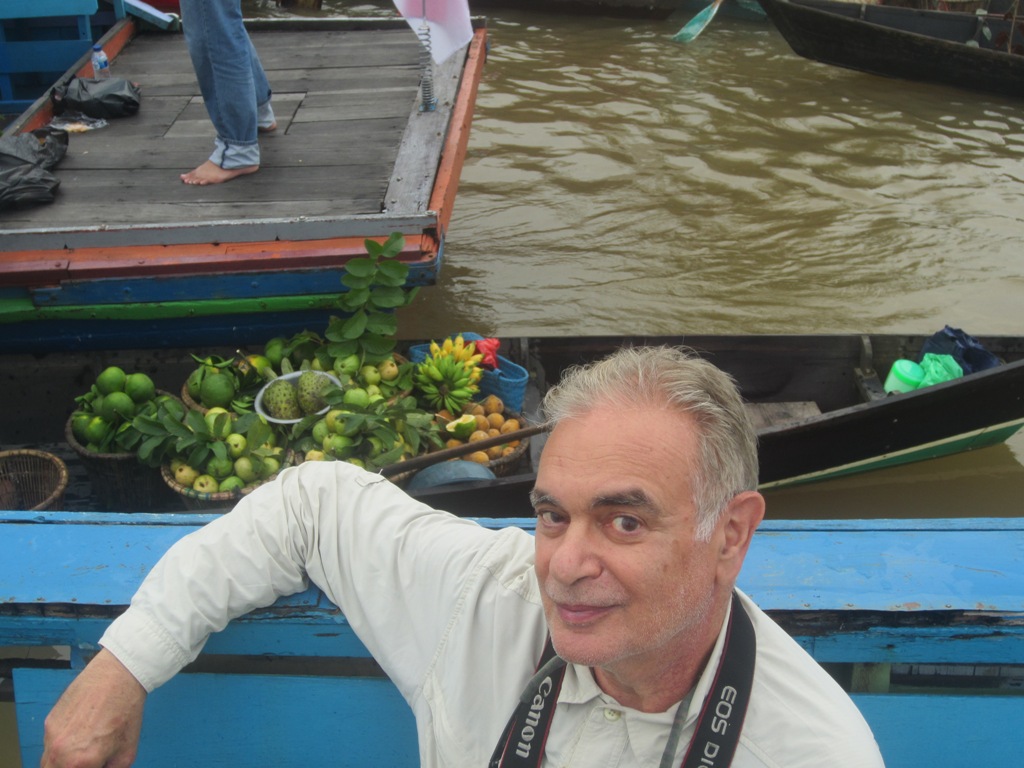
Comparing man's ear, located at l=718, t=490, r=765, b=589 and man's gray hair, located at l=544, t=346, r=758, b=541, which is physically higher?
man's gray hair, located at l=544, t=346, r=758, b=541

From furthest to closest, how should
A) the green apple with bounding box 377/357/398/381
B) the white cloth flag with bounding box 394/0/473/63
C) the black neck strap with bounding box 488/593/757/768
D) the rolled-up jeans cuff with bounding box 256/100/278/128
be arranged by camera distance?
1. the rolled-up jeans cuff with bounding box 256/100/278/128
2. the white cloth flag with bounding box 394/0/473/63
3. the green apple with bounding box 377/357/398/381
4. the black neck strap with bounding box 488/593/757/768

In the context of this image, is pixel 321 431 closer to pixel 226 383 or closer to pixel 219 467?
pixel 219 467

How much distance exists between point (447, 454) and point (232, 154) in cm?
186

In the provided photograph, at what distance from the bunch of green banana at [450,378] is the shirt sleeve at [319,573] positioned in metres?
2.21

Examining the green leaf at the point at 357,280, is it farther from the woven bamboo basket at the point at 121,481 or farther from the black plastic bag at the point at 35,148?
the black plastic bag at the point at 35,148

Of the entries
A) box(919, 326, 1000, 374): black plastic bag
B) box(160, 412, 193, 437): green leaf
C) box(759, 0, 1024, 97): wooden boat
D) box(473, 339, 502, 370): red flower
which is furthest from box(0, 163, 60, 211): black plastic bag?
box(759, 0, 1024, 97): wooden boat

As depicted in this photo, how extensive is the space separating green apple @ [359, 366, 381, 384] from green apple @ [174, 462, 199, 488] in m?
0.75

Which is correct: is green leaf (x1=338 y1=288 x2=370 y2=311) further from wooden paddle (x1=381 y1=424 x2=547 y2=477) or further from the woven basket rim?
the woven basket rim

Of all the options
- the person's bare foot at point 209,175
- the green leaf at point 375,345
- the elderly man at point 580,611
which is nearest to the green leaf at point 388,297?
the green leaf at point 375,345

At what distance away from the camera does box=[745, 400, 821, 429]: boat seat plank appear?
4.55 metres

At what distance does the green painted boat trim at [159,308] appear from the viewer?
378 centimetres

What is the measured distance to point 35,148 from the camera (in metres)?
4.45

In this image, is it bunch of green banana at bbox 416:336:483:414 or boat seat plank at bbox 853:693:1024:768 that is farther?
bunch of green banana at bbox 416:336:483:414

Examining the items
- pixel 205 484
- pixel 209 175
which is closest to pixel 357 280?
pixel 205 484
